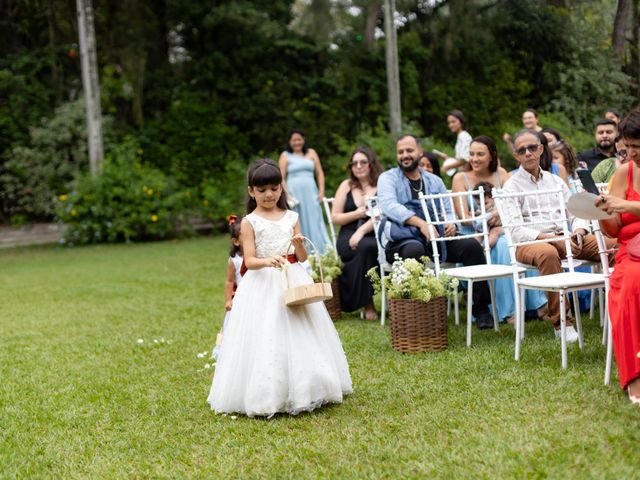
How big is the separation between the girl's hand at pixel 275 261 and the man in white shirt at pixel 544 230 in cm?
220

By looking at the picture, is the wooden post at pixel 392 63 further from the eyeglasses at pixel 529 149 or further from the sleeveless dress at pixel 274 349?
the sleeveless dress at pixel 274 349

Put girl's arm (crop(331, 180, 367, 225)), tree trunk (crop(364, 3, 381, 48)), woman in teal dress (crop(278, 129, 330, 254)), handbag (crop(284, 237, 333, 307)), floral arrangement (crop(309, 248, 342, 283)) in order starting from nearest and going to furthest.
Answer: handbag (crop(284, 237, 333, 307))
floral arrangement (crop(309, 248, 342, 283))
girl's arm (crop(331, 180, 367, 225))
woman in teal dress (crop(278, 129, 330, 254))
tree trunk (crop(364, 3, 381, 48))

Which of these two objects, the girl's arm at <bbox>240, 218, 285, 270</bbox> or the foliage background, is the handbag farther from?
the foliage background

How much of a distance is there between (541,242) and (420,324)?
1.04 meters

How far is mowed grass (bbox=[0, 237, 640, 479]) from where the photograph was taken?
11.9 feet

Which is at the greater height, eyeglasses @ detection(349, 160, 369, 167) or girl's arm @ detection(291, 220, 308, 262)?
eyeglasses @ detection(349, 160, 369, 167)

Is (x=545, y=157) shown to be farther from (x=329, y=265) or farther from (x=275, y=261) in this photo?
(x=275, y=261)

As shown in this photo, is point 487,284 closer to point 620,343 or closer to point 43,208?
point 620,343

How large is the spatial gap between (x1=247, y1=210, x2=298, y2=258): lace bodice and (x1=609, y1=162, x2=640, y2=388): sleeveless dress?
176cm

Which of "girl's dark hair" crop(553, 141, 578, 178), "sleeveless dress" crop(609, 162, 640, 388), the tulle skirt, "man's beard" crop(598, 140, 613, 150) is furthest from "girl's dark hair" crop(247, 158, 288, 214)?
"man's beard" crop(598, 140, 613, 150)

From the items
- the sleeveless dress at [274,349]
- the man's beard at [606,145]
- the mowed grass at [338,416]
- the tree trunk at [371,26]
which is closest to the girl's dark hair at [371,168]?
the mowed grass at [338,416]

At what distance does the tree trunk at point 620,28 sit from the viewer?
2008 centimetres

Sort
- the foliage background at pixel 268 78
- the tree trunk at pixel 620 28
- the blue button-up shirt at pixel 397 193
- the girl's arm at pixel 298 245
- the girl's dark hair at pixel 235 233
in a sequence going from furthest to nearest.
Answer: the tree trunk at pixel 620 28 < the foliage background at pixel 268 78 < the blue button-up shirt at pixel 397 193 < the girl's dark hair at pixel 235 233 < the girl's arm at pixel 298 245

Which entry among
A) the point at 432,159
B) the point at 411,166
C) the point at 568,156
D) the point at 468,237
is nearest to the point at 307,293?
the point at 468,237
